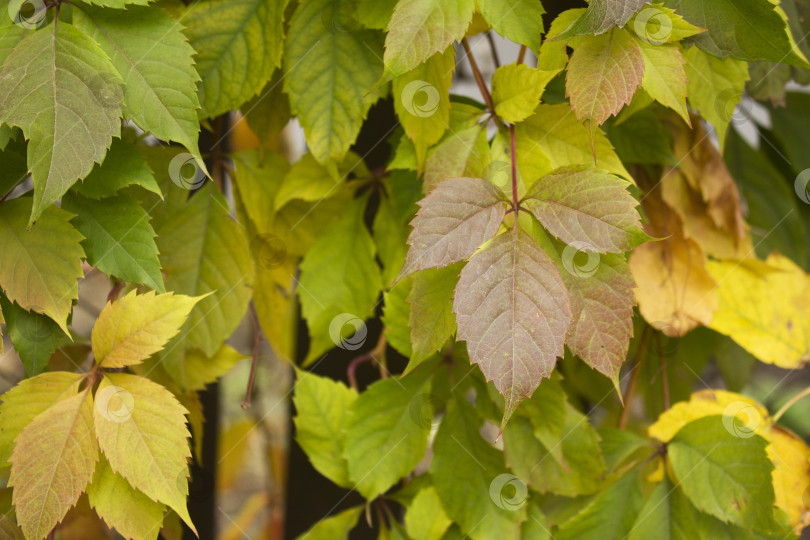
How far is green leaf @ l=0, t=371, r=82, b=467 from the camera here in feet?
1.84

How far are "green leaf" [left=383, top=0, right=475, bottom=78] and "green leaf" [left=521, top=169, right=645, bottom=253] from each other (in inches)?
5.7

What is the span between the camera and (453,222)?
0.52 metres

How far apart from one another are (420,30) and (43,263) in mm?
363

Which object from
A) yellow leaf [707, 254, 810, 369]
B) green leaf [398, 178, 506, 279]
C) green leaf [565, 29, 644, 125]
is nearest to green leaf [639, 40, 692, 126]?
green leaf [565, 29, 644, 125]

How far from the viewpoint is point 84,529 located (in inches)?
30.4

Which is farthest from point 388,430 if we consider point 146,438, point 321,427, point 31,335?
point 31,335

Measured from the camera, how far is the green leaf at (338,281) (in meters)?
0.72

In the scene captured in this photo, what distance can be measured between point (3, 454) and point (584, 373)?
664 millimetres

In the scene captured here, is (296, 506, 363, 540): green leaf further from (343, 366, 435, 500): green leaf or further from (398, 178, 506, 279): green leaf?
(398, 178, 506, 279): green leaf

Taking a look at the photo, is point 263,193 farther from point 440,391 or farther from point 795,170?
point 795,170

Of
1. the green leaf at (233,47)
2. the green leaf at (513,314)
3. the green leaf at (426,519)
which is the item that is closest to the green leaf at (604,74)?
the green leaf at (513,314)

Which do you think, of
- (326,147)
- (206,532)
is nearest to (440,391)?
(326,147)

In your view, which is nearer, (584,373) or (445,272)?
(445,272)

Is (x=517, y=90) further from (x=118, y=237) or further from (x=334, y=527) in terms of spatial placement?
(x=334, y=527)
